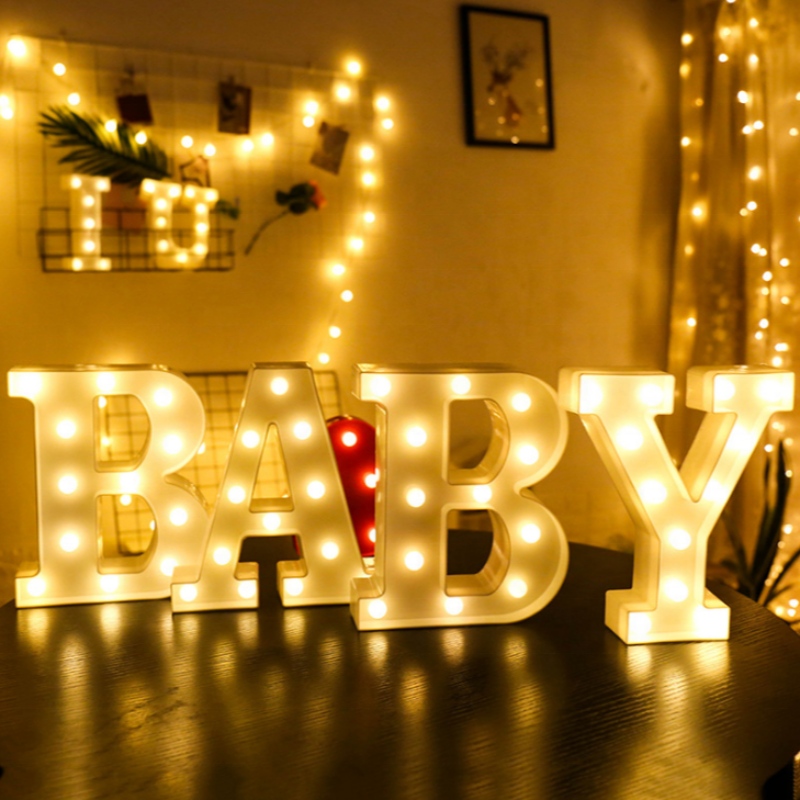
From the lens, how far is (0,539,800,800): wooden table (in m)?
0.78

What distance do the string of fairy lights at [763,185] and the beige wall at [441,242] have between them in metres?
0.33

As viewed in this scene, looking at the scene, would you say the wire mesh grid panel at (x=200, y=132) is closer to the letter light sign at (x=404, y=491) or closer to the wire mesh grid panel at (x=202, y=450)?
the wire mesh grid panel at (x=202, y=450)

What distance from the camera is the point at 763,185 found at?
2.72 meters

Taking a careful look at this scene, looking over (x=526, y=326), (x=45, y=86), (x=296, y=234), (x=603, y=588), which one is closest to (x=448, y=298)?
(x=526, y=326)

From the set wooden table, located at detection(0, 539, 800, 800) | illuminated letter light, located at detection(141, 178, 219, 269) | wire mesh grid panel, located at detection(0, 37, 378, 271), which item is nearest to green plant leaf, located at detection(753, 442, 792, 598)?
wooden table, located at detection(0, 539, 800, 800)

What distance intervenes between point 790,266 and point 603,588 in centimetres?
180

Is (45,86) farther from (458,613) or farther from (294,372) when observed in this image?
(458,613)

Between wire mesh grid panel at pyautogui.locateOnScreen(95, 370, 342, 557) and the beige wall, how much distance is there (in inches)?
3.2

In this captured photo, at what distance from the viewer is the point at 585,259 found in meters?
3.10

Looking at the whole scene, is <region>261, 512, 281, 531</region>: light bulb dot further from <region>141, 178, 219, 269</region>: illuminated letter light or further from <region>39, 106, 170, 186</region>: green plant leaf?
<region>39, 106, 170, 186</region>: green plant leaf

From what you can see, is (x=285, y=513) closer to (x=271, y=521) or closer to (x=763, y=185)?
(x=271, y=521)

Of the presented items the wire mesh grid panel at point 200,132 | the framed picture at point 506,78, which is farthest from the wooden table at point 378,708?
the framed picture at point 506,78

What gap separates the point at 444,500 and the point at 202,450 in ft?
4.29

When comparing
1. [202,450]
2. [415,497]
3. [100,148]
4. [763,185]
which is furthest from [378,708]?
[763,185]
